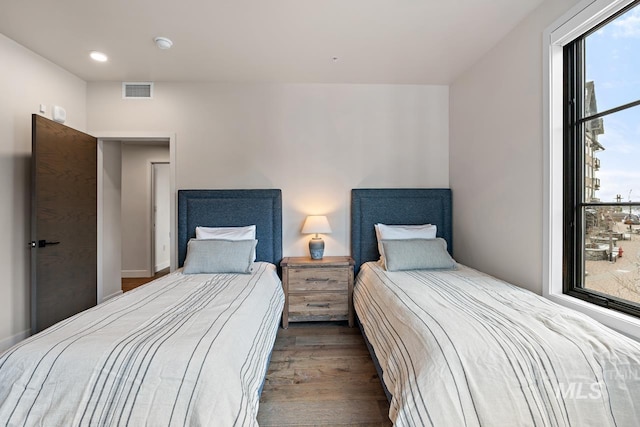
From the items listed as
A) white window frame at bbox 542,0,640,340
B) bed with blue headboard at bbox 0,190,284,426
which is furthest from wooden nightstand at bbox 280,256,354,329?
white window frame at bbox 542,0,640,340

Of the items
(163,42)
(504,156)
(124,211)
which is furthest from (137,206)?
(504,156)

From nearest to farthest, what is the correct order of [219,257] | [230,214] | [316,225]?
1. [219,257]
2. [316,225]
3. [230,214]

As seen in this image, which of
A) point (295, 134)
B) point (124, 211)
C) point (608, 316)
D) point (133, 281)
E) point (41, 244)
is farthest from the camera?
point (124, 211)

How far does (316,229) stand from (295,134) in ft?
3.75

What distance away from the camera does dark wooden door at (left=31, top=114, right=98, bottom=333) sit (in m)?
2.38

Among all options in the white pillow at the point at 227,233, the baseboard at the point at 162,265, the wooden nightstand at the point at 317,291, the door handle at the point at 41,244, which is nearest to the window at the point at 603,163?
the wooden nightstand at the point at 317,291

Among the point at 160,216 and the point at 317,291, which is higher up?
the point at 160,216

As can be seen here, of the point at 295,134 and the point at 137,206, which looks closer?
the point at 295,134

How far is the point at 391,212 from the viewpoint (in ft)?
10.4

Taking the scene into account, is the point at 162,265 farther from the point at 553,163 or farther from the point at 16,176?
the point at 553,163

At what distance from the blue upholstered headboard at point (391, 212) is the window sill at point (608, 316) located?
146 cm

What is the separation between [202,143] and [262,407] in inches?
105

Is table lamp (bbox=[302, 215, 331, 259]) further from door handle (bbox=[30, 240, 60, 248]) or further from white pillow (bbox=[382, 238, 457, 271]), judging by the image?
door handle (bbox=[30, 240, 60, 248])

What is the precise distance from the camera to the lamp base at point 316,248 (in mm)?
2977
